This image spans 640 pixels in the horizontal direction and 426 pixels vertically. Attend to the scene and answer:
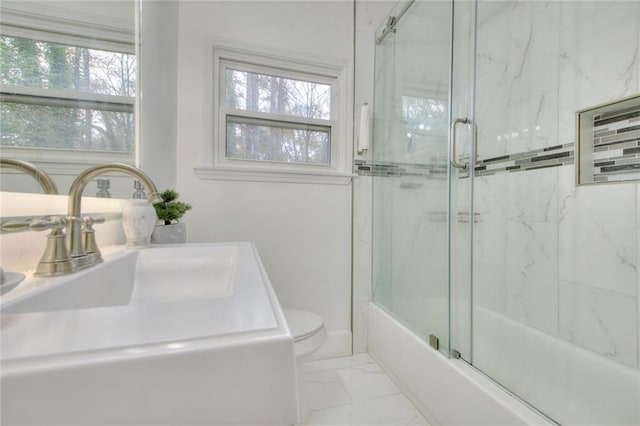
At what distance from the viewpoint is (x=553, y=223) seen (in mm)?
1370

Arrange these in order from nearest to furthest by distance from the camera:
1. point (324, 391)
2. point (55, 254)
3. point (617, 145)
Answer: point (55, 254) < point (617, 145) < point (324, 391)

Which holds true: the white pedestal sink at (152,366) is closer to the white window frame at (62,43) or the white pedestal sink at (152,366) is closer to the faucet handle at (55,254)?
the faucet handle at (55,254)

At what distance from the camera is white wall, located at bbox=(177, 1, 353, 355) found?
1638 millimetres

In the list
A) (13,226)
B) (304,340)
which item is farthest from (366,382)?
(13,226)

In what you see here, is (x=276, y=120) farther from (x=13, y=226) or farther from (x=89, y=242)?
(x=13, y=226)

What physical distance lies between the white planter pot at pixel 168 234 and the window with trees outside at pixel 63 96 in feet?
1.11

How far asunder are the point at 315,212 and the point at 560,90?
1.35 m

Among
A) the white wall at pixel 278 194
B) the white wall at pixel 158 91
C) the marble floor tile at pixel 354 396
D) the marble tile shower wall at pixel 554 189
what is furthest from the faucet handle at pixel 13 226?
the marble tile shower wall at pixel 554 189

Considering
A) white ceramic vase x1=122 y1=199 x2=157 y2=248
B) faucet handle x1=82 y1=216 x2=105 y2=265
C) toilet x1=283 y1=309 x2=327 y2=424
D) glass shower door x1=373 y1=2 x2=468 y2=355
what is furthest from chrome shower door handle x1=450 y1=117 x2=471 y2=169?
faucet handle x1=82 y1=216 x2=105 y2=265

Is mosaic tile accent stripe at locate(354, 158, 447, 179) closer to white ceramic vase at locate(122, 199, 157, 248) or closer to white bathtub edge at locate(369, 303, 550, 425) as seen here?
white bathtub edge at locate(369, 303, 550, 425)

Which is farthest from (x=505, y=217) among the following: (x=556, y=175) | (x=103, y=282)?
(x=103, y=282)

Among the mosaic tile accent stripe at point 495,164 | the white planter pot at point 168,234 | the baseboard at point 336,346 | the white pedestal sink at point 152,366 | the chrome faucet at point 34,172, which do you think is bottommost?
the baseboard at point 336,346

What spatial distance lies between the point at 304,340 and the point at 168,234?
72 cm

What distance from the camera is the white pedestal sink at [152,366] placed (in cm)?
25
